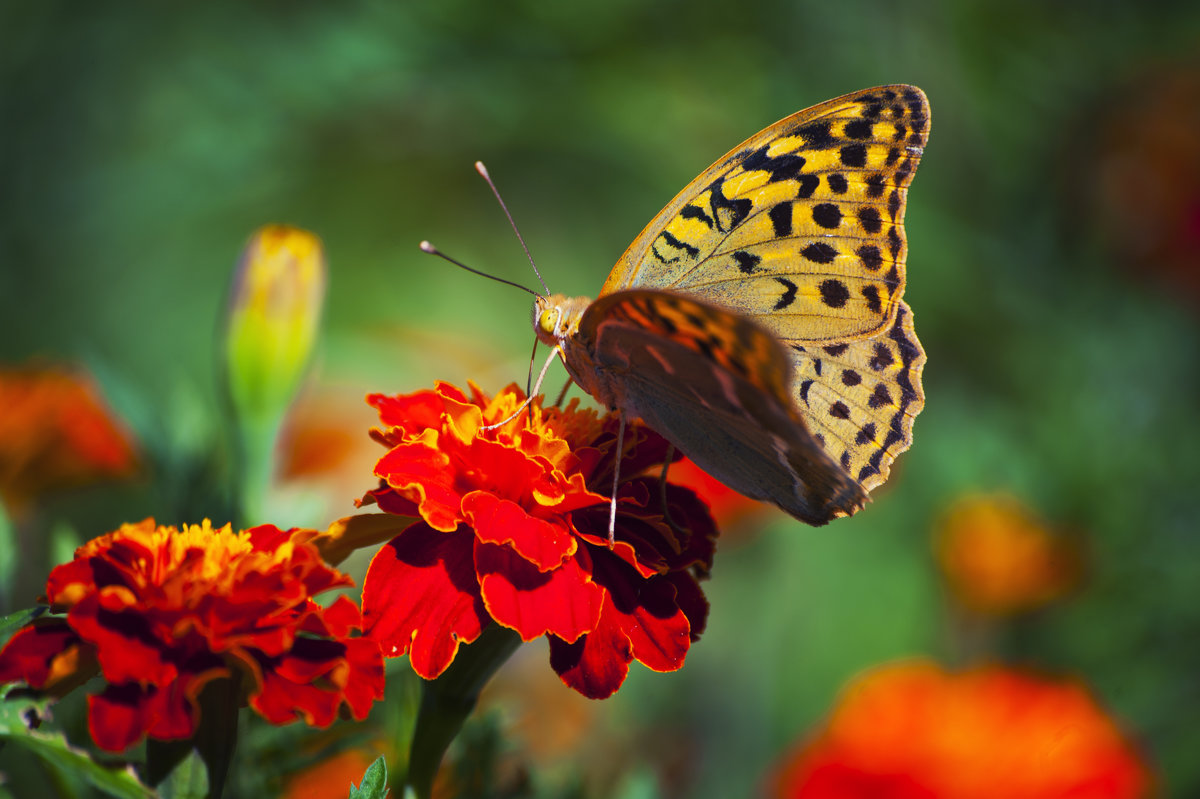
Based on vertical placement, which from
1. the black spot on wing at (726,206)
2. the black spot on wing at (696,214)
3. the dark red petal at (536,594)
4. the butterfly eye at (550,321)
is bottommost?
the dark red petal at (536,594)

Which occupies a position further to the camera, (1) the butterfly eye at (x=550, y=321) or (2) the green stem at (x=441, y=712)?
(1) the butterfly eye at (x=550, y=321)

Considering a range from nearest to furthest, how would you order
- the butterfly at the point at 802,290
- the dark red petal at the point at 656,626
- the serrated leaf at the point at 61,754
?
the serrated leaf at the point at 61,754 < the dark red petal at the point at 656,626 < the butterfly at the point at 802,290

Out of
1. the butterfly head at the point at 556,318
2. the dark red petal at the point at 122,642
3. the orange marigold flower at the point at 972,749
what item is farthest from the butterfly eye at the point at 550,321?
the orange marigold flower at the point at 972,749

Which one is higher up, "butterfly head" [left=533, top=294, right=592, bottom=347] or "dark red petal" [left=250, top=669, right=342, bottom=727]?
"butterfly head" [left=533, top=294, right=592, bottom=347]

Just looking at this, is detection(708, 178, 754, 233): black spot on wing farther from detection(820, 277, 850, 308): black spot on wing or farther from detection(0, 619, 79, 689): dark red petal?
detection(0, 619, 79, 689): dark red petal

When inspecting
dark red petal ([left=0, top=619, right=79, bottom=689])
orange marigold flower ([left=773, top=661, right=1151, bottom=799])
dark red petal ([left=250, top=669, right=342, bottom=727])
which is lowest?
orange marigold flower ([left=773, top=661, right=1151, bottom=799])

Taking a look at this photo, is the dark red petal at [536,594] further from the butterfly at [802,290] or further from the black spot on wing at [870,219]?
the black spot on wing at [870,219]

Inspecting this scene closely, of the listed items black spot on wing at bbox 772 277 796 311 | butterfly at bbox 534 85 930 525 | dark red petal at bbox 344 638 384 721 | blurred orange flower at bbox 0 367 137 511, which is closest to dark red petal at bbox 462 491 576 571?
dark red petal at bbox 344 638 384 721

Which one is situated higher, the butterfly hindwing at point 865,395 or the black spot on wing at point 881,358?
the black spot on wing at point 881,358
